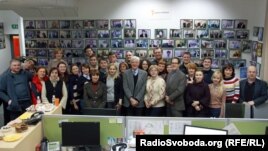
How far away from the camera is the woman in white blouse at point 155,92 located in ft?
14.8

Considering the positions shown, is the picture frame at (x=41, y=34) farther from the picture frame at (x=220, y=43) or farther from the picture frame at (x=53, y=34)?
the picture frame at (x=220, y=43)

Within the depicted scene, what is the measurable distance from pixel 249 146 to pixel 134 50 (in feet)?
22.0

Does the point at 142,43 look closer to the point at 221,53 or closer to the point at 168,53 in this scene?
the point at 168,53

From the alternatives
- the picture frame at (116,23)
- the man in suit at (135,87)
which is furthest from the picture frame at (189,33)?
the man in suit at (135,87)

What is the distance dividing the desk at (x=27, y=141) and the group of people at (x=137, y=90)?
133 centimetres

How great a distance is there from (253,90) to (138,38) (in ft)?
12.5

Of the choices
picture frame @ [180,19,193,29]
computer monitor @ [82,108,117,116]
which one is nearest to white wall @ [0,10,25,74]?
picture frame @ [180,19,193,29]

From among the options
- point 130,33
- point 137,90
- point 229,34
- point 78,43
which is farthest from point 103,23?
point 137,90

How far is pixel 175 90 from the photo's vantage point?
4512 mm

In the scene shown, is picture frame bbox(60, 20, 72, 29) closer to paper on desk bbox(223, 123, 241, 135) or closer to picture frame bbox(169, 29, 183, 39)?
picture frame bbox(169, 29, 183, 39)

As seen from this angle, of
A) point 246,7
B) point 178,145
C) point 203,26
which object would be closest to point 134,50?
point 203,26

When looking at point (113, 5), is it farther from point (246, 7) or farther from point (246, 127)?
point (246, 127)

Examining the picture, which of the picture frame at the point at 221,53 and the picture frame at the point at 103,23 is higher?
the picture frame at the point at 103,23

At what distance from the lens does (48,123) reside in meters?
3.21
